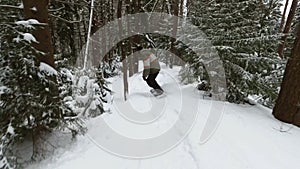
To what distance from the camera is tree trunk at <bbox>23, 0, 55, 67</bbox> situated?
3.60m

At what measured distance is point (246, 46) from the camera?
5.75 meters

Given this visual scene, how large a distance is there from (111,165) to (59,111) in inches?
54.7

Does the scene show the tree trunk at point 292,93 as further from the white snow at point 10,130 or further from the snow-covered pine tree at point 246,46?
the white snow at point 10,130

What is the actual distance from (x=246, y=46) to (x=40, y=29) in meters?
4.93

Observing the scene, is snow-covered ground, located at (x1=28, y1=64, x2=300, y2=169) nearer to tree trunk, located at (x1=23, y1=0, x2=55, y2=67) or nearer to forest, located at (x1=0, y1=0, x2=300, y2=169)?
forest, located at (x1=0, y1=0, x2=300, y2=169)

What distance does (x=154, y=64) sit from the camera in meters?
6.65

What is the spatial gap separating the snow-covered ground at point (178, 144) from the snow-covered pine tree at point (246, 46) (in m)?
0.94

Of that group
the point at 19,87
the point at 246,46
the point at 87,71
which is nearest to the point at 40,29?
the point at 19,87

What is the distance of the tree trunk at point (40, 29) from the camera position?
360 cm

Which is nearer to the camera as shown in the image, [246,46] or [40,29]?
[40,29]

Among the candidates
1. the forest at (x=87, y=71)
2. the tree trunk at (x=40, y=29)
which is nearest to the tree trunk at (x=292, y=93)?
the forest at (x=87, y=71)

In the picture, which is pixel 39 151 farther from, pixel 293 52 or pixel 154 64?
pixel 293 52

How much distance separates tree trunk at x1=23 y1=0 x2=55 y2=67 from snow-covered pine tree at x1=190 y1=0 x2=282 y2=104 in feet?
13.6

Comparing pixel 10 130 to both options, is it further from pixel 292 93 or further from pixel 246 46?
pixel 246 46
